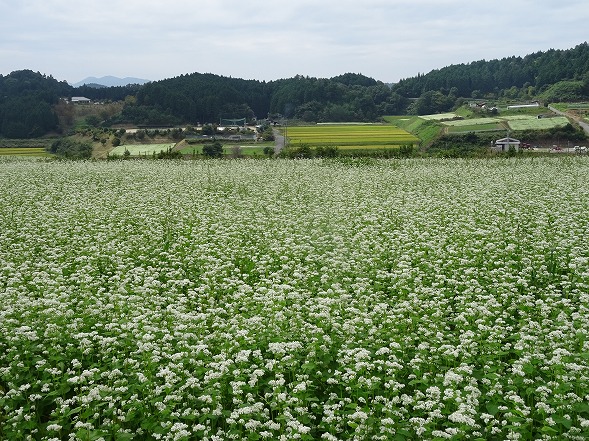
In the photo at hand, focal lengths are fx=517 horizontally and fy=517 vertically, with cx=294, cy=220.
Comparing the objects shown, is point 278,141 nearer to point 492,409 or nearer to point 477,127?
point 477,127

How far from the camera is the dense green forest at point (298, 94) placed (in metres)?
104

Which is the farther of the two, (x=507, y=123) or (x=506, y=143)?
(x=507, y=123)

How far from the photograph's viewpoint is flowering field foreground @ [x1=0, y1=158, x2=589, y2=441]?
19.0ft

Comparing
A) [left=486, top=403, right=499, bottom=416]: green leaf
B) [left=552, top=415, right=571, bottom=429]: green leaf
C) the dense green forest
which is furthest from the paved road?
[left=552, top=415, right=571, bottom=429]: green leaf

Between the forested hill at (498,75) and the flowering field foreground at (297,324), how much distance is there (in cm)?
12630

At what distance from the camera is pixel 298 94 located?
124438mm

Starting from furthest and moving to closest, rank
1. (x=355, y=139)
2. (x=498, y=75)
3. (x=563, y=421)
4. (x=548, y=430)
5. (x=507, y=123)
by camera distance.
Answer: (x=498, y=75), (x=507, y=123), (x=355, y=139), (x=563, y=421), (x=548, y=430)

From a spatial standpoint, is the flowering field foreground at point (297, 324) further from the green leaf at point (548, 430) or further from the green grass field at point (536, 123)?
the green grass field at point (536, 123)

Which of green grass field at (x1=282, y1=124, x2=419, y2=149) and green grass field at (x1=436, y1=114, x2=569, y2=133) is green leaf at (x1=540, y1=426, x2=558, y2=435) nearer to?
green grass field at (x1=282, y1=124, x2=419, y2=149)

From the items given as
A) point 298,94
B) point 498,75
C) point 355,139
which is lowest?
point 355,139

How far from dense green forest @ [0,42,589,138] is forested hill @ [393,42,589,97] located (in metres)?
0.24

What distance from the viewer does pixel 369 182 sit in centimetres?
2564

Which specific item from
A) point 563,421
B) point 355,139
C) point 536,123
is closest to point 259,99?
point 355,139

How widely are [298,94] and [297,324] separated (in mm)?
120916
